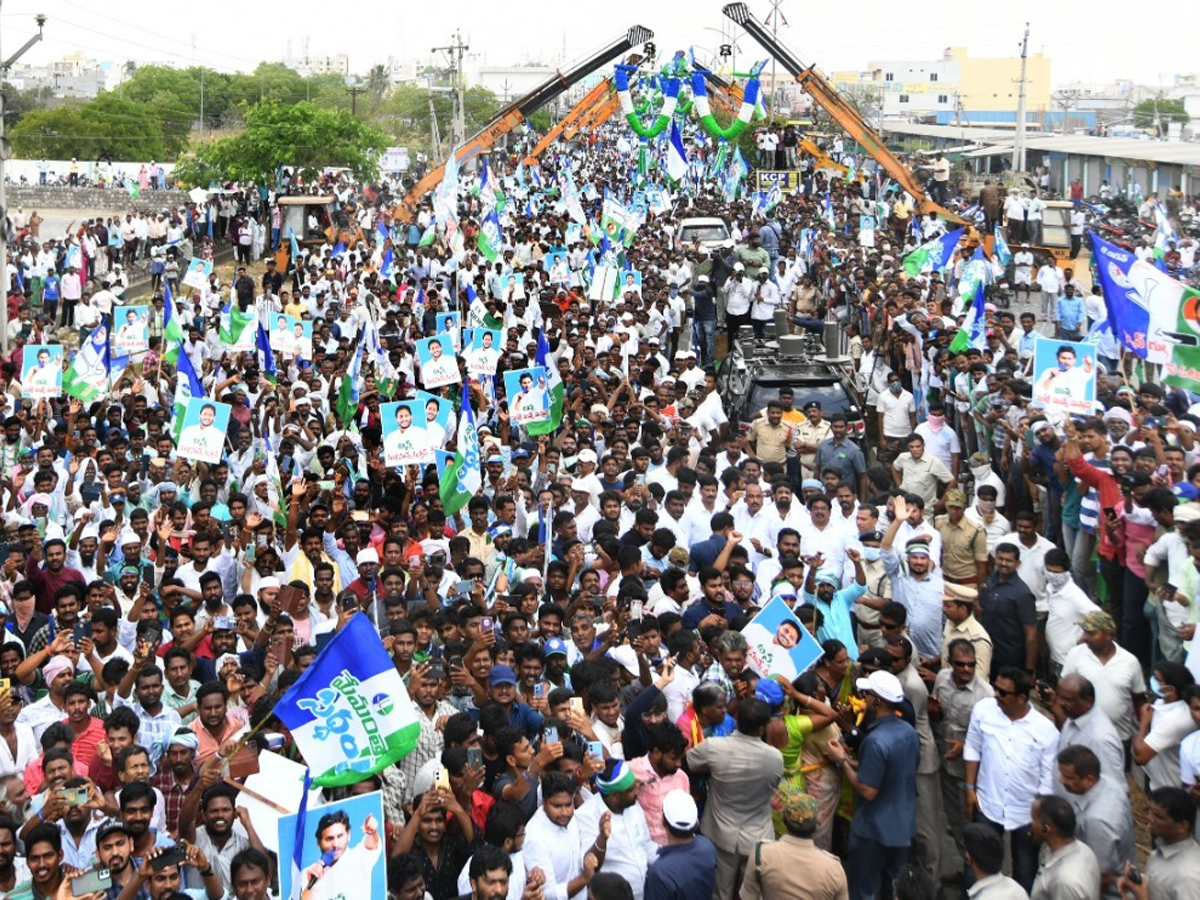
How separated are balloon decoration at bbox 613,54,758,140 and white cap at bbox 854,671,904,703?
93.1ft

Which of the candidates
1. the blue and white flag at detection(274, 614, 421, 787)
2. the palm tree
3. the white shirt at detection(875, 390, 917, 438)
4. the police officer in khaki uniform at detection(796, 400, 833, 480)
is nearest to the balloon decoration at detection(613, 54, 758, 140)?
the white shirt at detection(875, 390, 917, 438)

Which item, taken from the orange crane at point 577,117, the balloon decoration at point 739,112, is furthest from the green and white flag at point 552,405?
the orange crane at point 577,117

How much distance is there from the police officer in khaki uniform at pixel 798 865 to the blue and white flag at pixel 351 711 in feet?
5.06

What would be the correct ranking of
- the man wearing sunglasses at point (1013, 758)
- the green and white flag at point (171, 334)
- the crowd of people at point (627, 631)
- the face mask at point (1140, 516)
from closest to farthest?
1. the crowd of people at point (627, 631)
2. the man wearing sunglasses at point (1013, 758)
3. the face mask at point (1140, 516)
4. the green and white flag at point (171, 334)

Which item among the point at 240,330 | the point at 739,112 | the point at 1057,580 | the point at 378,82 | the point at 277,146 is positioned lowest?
the point at 1057,580

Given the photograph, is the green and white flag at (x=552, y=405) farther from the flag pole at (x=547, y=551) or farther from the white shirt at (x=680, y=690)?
the white shirt at (x=680, y=690)

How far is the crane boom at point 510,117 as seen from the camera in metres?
33.3

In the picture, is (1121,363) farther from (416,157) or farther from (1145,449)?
(416,157)

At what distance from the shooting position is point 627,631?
8125mm

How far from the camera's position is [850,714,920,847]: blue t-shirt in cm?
673

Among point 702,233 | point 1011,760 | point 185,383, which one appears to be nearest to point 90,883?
point 1011,760

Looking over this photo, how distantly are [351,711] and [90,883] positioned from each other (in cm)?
118

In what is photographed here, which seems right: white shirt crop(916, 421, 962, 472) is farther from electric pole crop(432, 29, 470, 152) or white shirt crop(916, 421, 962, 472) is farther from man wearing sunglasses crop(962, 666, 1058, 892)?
electric pole crop(432, 29, 470, 152)

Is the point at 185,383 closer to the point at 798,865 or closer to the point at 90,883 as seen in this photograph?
the point at 90,883
